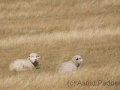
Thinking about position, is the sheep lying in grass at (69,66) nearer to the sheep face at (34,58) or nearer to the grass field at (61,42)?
the grass field at (61,42)

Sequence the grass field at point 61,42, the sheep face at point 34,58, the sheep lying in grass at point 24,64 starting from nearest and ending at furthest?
the grass field at point 61,42
the sheep lying in grass at point 24,64
the sheep face at point 34,58

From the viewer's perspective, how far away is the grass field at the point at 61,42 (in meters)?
12.7

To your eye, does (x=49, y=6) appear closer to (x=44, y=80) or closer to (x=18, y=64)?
(x=18, y=64)

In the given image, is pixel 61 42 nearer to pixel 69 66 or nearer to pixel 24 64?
pixel 24 64

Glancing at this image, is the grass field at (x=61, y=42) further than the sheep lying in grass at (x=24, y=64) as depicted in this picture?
No

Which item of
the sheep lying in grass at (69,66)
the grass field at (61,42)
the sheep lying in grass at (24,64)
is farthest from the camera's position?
the sheep lying in grass at (24,64)

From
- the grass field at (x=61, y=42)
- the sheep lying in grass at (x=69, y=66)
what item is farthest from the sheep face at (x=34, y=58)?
the sheep lying in grass at (x=69, y=66)

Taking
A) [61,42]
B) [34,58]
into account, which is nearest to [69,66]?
[34,58]

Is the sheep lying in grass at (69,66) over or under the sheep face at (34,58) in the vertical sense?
under

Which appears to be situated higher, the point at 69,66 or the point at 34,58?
the point at 34,58

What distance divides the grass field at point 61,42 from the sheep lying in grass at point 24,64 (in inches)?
12.4

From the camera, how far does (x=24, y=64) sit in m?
16.7

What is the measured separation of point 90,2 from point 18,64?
71.5 feet

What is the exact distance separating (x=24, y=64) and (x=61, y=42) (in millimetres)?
5244
